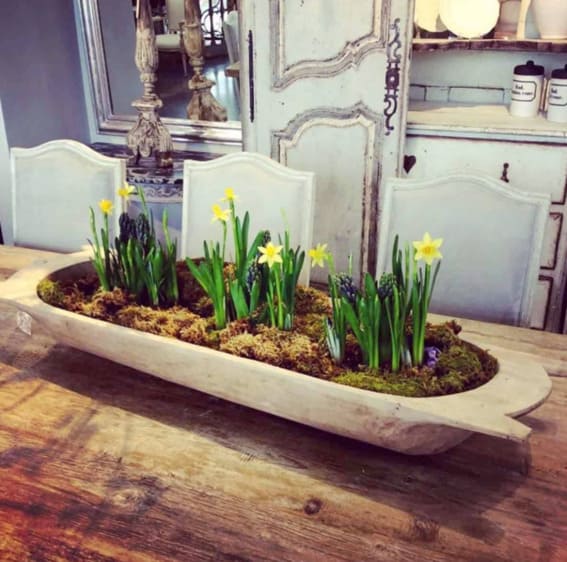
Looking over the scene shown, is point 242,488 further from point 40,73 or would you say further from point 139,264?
point 40,73

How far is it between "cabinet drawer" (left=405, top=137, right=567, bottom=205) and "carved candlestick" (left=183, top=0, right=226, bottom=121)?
37.8 inches

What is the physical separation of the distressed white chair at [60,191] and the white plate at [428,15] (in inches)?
55.7

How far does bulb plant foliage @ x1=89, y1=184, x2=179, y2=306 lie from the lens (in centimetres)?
119

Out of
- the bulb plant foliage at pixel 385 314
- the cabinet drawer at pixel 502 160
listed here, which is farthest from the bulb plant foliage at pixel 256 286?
the cabinet drawer at pixel 502 160

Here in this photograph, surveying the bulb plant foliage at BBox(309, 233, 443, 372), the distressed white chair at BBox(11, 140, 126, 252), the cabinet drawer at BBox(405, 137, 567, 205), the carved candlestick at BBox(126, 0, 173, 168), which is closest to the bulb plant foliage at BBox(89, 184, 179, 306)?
the bulb plant foliage at BBox(309, 233, 443, 372)

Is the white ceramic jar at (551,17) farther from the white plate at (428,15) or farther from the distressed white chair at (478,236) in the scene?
the distressed white chair at (478,236)

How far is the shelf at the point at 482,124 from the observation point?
6.98 feet

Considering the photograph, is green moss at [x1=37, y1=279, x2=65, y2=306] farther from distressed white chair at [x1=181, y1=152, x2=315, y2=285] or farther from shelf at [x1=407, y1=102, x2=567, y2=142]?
shelf at [x1=407, y1=102, x2=567, y2=142]

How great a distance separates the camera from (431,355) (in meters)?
0.98

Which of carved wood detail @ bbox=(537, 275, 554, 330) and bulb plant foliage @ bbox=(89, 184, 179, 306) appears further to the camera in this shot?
carved wood detail @ bbox=(537, 275, 554, 330)

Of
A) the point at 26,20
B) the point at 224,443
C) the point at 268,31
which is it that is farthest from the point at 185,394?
the point at 26,20

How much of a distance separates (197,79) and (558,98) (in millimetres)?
1478

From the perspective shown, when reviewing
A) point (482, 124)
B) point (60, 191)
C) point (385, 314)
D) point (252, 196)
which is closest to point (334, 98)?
point (482, 124)

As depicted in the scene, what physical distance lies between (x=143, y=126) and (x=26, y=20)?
2.13ft
